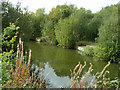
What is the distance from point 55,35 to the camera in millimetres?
20156

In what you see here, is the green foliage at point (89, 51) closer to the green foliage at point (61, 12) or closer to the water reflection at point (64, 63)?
the water reflection at point (64, 63)

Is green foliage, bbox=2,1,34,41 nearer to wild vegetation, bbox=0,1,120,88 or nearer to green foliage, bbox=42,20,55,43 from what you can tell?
wild vegetation, bbox=0,1,120,88

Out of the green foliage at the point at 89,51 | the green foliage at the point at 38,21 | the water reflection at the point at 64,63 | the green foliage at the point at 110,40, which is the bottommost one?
the water reflection at the point at 64,63

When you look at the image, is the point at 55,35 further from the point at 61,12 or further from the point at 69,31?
the point at 69,31

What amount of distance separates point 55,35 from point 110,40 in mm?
11033

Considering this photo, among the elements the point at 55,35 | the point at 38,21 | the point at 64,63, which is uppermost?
the point at 38,21

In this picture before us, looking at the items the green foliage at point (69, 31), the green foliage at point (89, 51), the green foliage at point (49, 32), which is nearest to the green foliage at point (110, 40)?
the green foliage at point (89, 51)

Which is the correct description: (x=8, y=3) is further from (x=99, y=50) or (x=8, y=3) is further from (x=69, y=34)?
(x=69, y=34)

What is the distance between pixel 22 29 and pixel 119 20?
7.41m

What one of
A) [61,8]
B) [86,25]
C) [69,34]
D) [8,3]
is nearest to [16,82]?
[8,3]

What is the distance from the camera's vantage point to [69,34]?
16.5m

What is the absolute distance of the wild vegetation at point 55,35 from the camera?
228cm

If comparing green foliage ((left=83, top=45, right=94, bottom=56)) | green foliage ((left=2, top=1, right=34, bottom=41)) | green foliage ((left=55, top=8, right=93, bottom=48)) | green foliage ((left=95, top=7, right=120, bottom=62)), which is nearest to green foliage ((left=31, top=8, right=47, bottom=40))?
green foliage ((left=55, top=8, right=93, bottom=48))

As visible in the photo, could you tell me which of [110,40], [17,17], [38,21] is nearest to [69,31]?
[110,40]
